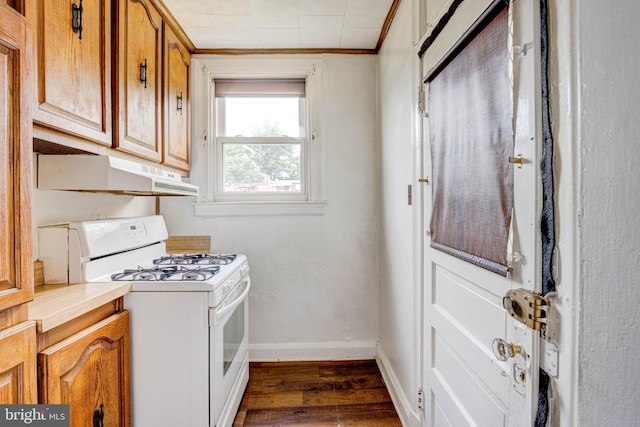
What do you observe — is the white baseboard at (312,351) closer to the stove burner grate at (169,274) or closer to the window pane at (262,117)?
the stove burner grate at (169,274)

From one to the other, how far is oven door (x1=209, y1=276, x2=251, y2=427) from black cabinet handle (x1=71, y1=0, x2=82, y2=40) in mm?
1222

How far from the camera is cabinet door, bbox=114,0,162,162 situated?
148 centimetres

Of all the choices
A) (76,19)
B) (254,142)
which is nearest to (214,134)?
(254,142)

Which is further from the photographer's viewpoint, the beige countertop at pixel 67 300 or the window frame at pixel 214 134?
the window frame at pixel 214 134

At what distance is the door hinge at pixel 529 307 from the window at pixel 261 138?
1861mm

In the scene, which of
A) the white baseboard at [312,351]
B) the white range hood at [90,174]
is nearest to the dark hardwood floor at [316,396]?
the white baseboard at [312,351]

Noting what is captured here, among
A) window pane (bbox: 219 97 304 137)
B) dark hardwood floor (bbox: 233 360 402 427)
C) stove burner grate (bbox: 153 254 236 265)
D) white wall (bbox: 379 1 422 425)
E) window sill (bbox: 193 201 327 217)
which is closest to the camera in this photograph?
white wall (bbox: 379 1 422 425)

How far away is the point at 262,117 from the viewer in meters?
2.50

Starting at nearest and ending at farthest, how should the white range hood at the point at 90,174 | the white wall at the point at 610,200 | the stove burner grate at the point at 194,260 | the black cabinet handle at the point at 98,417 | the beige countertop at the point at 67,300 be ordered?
the white wall at the point at 610,200
the beige countertop at the point at 67,300
the black cabinet handle at the point at 98,417
the white range hood at the point at 90,174
the stove burner grate at the point at 194,260

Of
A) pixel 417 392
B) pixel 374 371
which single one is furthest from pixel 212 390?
pixel 374 371

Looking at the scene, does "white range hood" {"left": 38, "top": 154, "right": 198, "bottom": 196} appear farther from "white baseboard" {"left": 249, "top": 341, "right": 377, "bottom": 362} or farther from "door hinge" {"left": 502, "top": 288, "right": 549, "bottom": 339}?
"white baseboard" {"left": 249, "top": 341, "right": 377, "bottom": 362}

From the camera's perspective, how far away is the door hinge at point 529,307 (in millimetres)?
669

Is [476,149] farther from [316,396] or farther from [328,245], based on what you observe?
[316,396]

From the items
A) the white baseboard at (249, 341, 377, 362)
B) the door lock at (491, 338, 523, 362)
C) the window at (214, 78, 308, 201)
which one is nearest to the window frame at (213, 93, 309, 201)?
the window at (214, 78, 308, 201)
